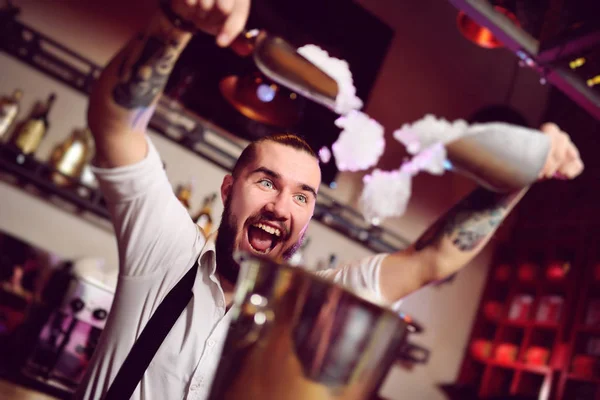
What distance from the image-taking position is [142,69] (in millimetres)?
702

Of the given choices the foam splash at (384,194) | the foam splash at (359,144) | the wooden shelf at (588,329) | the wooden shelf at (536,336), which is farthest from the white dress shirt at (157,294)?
the wooden shelf at (588,329)

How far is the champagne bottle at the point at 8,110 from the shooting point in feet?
7.63

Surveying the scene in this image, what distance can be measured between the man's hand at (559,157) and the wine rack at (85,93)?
7.03 feet

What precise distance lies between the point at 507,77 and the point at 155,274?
397 centimetres

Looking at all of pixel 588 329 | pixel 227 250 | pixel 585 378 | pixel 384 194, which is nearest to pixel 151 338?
pixel 227 250

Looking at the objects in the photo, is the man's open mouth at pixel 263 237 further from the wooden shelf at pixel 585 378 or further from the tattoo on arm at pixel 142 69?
the wooden shelf at pixel 585 378

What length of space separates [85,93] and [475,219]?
228 centimetres

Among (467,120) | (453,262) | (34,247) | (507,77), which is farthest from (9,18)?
(507,77)

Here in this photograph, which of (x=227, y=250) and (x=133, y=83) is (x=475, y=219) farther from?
(x=133, y=83)

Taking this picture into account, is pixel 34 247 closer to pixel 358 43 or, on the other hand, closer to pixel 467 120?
pixel 358 43

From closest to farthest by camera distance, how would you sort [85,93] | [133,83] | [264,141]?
[133,83], [264,141], [85,93]

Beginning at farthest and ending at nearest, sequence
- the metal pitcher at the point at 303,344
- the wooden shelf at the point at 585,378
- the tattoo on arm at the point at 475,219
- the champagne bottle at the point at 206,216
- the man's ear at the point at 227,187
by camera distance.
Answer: the wooden shelf at the point at 585,378 < the champagne bottle at the point at 206,216 < the man's ear at the point at 227,187 < the tattoo on arm at the point at 475,219 < the metal pitcher at the point at 303,344

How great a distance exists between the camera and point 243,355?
15.7 inches

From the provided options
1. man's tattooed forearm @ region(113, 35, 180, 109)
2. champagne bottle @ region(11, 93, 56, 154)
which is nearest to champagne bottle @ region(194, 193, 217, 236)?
champagne bottle @ region(11, 93, 56, 154)
